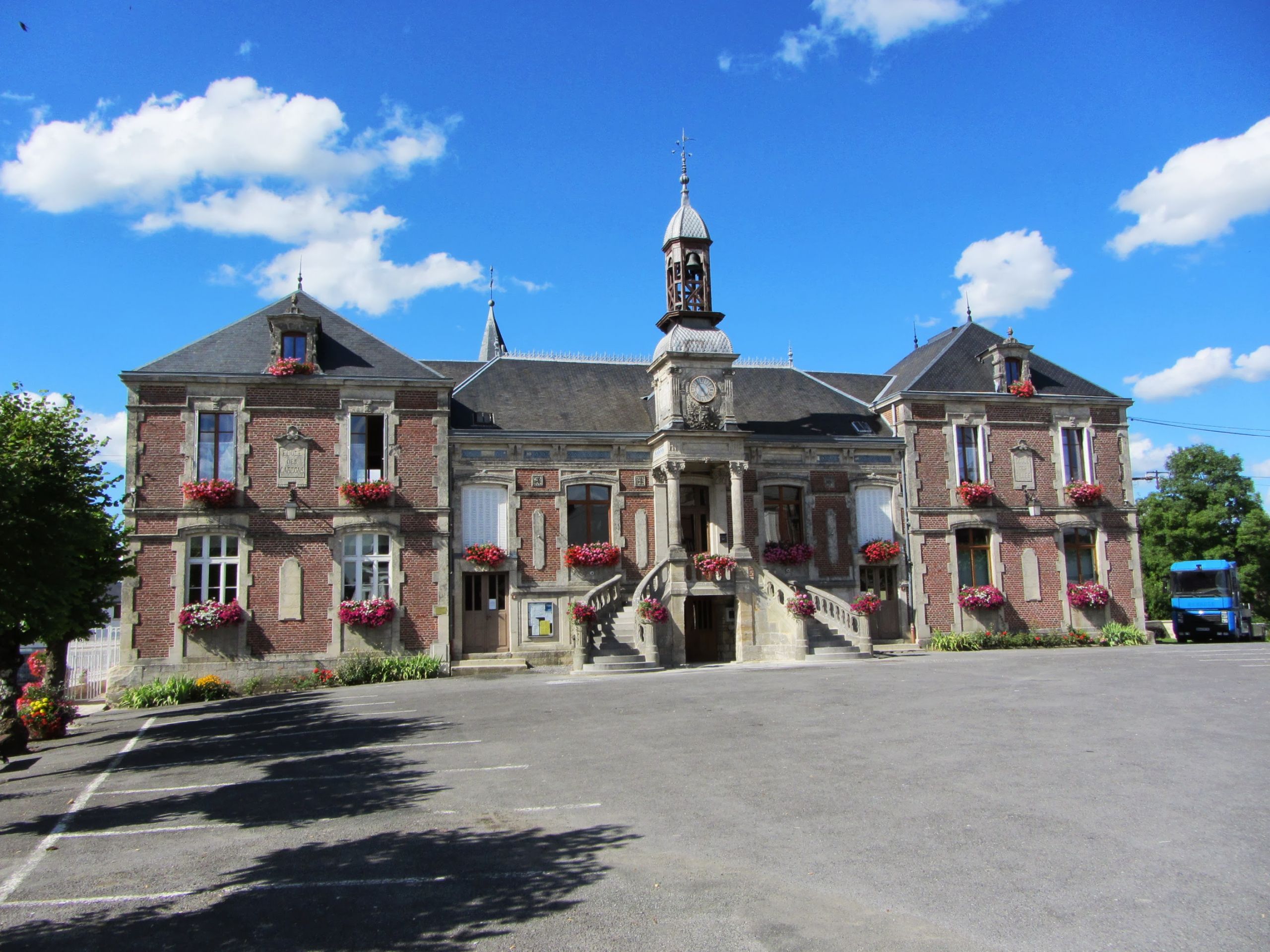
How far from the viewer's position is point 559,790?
805 centimetres

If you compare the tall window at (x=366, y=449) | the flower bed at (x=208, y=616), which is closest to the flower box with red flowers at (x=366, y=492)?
the tall window at (x=366, y=449)

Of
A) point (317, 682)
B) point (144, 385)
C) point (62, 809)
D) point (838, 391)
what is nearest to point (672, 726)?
point (62, 809)

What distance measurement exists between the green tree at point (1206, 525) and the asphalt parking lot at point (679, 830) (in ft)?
100

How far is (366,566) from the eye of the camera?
2059 centimetres

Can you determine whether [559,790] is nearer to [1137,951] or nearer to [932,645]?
[1137,951]

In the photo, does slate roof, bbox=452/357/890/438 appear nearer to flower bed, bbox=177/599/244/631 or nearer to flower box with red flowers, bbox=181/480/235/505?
flower box with red flowers, bbox=181/480/235/505

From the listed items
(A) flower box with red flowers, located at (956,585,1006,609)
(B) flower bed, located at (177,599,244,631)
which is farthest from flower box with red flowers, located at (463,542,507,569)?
(A) flower box with red flowers, located at (956,585,1006,609)

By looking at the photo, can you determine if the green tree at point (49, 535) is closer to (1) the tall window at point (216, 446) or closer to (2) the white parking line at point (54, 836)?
(2) the white parking line at point (54, 836)

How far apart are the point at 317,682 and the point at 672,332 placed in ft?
37.2

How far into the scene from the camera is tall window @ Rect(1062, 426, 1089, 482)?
24.6 meters

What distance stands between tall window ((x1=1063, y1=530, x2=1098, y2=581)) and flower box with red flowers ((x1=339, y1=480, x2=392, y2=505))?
17.5 meters

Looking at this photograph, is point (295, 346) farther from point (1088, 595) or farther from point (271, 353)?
point (1088, 595)

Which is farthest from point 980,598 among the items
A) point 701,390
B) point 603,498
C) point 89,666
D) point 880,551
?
point 89,666

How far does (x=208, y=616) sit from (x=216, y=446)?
3779mm
